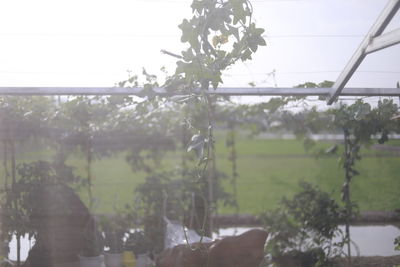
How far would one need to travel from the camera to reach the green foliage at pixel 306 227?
506 centimetres

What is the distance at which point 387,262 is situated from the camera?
A: 4945 mm

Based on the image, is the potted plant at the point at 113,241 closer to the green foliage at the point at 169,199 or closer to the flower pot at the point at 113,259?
the flower pot at the point at 113,259

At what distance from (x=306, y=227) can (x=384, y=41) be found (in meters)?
2.66

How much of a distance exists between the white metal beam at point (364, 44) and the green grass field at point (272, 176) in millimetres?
1958

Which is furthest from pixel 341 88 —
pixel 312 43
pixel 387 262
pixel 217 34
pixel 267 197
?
pixel 267 197

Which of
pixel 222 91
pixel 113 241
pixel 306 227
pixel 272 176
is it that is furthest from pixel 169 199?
pixel 272 176

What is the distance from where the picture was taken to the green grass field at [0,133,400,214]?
6.30 m

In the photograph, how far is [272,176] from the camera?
17.8 metres

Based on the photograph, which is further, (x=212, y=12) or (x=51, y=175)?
(x=51, y=175)

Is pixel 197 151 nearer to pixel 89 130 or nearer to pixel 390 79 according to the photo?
pixel 390 79

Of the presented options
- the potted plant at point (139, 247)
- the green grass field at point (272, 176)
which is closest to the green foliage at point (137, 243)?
the potted plant at point (139, 247)

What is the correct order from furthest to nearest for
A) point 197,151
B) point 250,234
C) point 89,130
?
point 89,130 < point 250,234 < point 197,151

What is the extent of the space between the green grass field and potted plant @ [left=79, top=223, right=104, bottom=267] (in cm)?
78

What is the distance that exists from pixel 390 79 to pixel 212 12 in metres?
1.93
